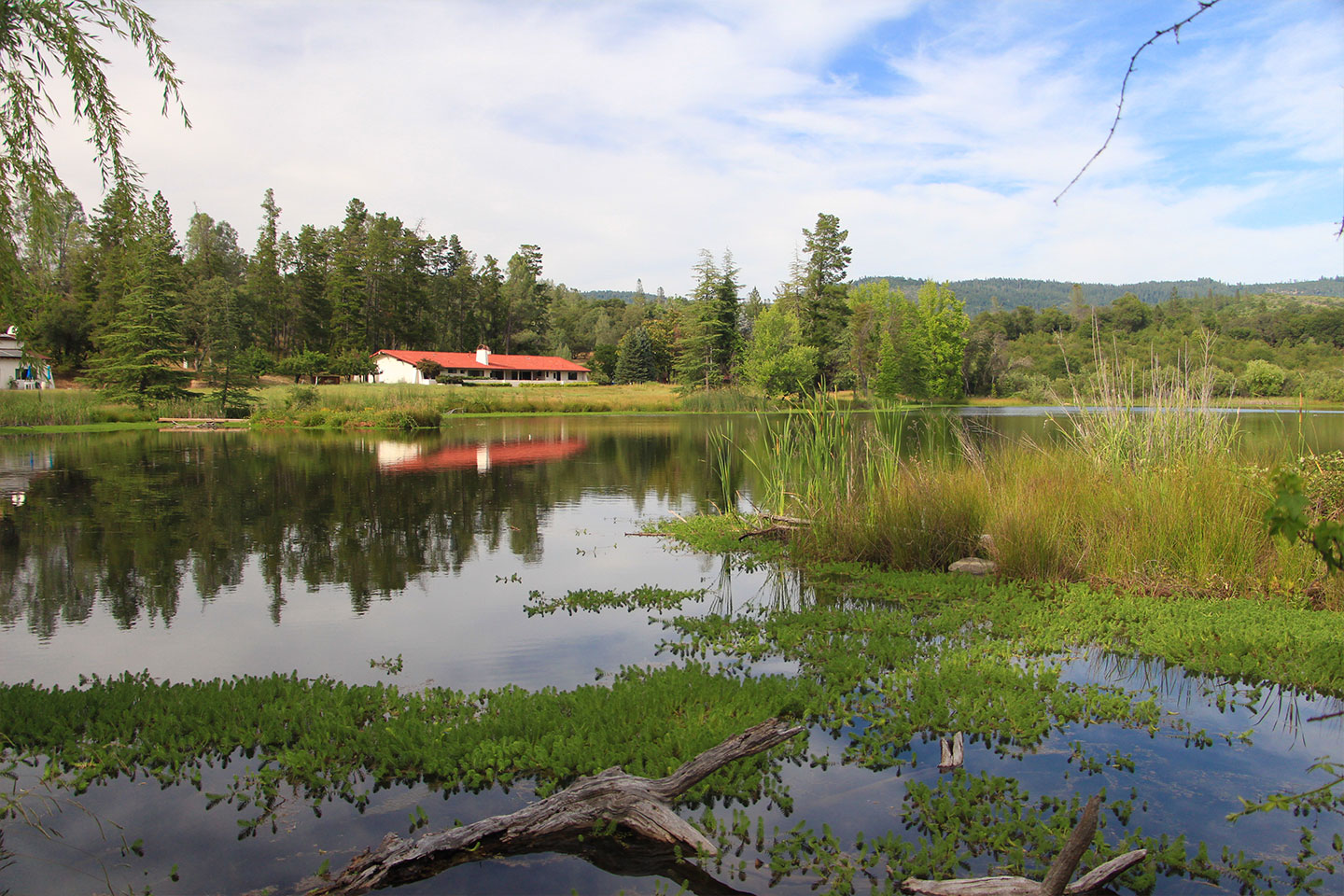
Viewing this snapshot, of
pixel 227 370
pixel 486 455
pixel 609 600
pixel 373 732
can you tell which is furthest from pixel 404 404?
pixel 373 732

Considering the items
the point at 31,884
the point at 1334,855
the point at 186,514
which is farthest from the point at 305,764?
the point at 186,514

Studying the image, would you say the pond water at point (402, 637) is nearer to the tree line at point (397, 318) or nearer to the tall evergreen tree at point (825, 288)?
the tree line at point (397, 318)

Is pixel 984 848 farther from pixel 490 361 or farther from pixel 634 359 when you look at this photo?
pixel 634 359

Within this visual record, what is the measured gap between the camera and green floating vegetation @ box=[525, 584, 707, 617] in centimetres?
870

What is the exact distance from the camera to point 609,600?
889cm

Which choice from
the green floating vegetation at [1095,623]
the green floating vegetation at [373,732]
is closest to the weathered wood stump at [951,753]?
the green floating vegetation at [373,732]

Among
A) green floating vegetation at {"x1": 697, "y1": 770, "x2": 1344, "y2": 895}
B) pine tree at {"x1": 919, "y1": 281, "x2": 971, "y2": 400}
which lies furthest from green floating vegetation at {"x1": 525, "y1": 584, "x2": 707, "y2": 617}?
pine tree at {"x1": 919, "y1": 281, "x2": 971, "y2": 400}

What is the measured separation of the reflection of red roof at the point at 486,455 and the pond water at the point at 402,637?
2862 millimetres

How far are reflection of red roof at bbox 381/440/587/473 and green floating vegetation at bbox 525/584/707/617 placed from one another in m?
13.8

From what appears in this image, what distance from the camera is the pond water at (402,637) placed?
13.1 feet

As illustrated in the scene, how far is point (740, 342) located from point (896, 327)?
14.1 m

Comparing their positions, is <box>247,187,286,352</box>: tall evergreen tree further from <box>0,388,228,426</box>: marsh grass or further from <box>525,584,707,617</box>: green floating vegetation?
<box>525,584,707,617</box>: green floating vegetation

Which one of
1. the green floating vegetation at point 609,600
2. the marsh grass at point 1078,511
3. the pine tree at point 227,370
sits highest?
the pine tree at point 227,370

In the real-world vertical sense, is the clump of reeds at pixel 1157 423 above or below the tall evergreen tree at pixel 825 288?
below
